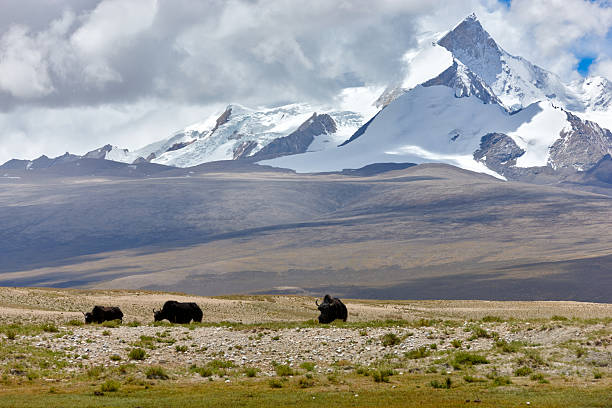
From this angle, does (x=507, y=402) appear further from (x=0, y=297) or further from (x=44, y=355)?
(x=0, y=297)

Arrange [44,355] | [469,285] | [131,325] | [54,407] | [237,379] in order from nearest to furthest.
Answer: [54,407] → [237,379] → [44,355] → [131,325] → [469,285]

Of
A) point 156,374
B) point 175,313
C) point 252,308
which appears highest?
point 175,313

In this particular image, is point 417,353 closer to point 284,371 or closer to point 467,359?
point 467,359

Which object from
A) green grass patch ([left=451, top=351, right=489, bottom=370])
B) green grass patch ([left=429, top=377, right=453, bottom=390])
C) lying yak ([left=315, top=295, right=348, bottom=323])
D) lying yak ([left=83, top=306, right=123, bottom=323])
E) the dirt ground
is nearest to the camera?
green grass patch ([left=429, top=377, right=453, bottom=390])

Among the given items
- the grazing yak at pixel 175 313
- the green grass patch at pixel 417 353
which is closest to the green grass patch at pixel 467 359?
the green grass patch at pixel 417 353

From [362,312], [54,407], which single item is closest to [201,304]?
[362,312]

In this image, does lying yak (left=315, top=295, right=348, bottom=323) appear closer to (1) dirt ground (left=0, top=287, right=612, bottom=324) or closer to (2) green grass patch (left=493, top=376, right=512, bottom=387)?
(1) dirt ground (left=0, top=287, right=612, bottom=324)

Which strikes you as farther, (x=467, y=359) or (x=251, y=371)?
(x=467, y=359)

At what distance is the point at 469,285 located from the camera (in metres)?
182

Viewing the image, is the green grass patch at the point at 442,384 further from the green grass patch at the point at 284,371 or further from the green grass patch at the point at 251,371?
the green grass patch at the point at 251,371

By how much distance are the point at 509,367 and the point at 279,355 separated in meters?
8.39

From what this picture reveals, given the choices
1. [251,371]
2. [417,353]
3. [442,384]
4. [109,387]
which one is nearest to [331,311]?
[417,353]

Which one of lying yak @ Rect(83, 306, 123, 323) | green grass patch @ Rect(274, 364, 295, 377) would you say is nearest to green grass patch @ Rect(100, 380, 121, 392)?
green grass patch @ Rect(274, 364, 295, 377)

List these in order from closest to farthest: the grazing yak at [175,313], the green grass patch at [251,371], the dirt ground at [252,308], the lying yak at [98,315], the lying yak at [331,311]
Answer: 1. the green grass patch at [251,371]
2. the lying yak at [98,315]
3. the lying yak at [331,311]
4. the grazing yak at [175,313]
5. the dirt ground at [252,308]
